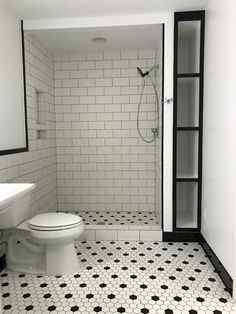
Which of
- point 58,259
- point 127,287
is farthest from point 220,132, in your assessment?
point 58,259

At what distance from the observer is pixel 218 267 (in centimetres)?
203

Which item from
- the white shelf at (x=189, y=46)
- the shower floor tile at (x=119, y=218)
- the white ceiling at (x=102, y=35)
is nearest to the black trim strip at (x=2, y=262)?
the shower floor tile at (x=119, y=218)

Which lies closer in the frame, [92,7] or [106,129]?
[92,7]

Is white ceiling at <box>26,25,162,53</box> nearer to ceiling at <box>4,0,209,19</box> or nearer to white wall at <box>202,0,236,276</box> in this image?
ceiling at <box>4,0,209,19</box>

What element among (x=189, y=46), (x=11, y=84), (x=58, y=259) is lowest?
(x=58, y=259)

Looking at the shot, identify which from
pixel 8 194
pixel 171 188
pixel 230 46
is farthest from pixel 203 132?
pixel 8 194

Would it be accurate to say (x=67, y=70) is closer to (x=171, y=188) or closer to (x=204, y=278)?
(x=171, y=188)

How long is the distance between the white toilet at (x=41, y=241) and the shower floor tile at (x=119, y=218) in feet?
3.04

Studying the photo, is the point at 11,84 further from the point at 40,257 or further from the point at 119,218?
the point at 119,218

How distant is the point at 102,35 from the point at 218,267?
252 centimetres

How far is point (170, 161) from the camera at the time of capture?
2596 mm

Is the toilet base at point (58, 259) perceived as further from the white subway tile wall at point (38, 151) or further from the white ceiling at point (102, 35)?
the white ceiling at point (102, 35)

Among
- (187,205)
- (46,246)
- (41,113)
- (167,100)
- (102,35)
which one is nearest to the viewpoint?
(46,246)

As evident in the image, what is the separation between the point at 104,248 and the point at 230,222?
129 cm
